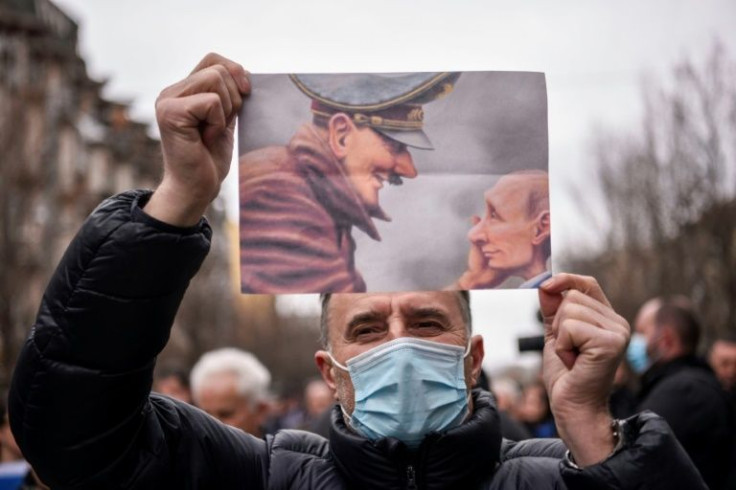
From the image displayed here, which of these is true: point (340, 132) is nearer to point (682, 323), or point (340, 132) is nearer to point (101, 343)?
point (101, 343)

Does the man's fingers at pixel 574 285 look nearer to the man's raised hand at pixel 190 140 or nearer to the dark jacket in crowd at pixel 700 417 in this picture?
the man's raised hand at pixel 190 140

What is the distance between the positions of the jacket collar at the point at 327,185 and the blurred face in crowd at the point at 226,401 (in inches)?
148

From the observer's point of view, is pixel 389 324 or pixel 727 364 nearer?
pixel 389 324

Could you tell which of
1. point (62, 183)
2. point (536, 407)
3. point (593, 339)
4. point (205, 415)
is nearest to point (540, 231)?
point (593, 339)

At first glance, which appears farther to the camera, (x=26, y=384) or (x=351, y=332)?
(x=351, y=332)

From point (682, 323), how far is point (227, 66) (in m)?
4.29

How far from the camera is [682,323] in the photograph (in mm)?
6031

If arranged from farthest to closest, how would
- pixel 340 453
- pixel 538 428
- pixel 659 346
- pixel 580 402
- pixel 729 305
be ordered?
1. pixel 729 305
2. pixel 538 428
3. pixel 659 346
4. pixel 340 453
5. pixel 580 402

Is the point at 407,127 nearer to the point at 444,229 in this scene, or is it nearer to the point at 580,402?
the point at 444,229

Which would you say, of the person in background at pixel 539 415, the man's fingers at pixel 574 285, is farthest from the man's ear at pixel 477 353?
the person in background at pixel 539 415

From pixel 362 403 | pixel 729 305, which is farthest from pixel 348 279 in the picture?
pixel 729 305

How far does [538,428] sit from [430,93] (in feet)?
24.4

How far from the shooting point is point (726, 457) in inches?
213

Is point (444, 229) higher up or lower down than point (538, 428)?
higher up
